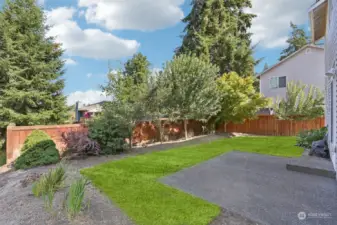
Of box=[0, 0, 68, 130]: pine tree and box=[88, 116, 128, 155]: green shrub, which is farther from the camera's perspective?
box=[0, 0, 68, 130]: pine tree

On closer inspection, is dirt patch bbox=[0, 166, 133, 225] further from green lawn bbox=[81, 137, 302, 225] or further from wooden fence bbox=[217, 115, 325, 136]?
wooden fence bbox=[217, 115, 325, 136]

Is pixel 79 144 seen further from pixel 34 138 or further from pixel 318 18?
pixel 318 18

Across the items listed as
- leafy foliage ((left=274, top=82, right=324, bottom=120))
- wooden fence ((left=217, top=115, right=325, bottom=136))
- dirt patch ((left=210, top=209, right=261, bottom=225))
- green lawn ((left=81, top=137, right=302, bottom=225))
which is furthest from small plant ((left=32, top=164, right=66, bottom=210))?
leafy foliage ((left=274, top=82, right=324, bottom=120))

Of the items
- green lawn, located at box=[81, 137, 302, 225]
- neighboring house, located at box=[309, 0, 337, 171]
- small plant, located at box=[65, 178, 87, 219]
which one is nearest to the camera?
small plant, located at box=[65, 178, 87, 219]

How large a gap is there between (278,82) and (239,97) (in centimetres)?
808

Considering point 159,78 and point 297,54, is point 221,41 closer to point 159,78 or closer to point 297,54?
point 297,54

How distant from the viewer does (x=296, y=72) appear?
644 inches

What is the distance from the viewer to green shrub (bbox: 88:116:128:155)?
7531 mm

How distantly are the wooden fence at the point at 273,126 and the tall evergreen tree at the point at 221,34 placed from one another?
6515 millimetres

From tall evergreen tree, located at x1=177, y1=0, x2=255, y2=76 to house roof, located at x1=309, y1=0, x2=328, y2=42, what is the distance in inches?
369

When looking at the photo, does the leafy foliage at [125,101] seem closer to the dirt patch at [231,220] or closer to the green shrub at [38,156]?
the green shrub at [38,156]

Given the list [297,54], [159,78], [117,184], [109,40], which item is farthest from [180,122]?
[297,54]

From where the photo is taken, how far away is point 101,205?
3.23 metres

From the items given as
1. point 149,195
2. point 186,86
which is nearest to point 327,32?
point 186,86
